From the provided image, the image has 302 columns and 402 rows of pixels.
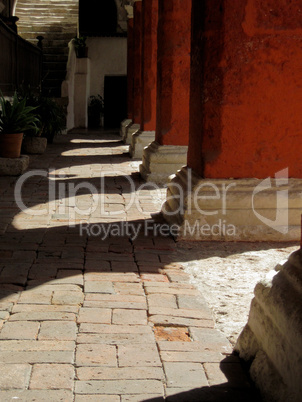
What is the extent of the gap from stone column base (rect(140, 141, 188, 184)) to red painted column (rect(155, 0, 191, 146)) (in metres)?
0.18

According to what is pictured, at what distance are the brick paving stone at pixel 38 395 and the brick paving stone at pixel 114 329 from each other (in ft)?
1.96

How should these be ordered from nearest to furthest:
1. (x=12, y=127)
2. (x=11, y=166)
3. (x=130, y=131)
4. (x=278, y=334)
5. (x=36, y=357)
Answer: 1. (x=278, y=334)
2. (x=36, y=357)
3. (x=11, y=166)
4. (x=12, y=127)
5. (x=130, y=131)

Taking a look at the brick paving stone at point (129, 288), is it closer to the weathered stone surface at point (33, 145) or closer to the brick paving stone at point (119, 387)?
the brick paving stone at point (119, 387)

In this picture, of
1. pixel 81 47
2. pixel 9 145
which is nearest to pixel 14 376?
pixel 9 145

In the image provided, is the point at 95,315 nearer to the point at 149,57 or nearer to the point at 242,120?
the point at 242,120

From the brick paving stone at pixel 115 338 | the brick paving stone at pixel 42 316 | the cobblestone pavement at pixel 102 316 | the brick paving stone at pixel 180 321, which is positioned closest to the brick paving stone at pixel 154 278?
the cobblestone pavement at pixel 102 316

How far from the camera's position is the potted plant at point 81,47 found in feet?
63.1

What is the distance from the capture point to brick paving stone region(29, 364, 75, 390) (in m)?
2.30

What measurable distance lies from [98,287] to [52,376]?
45.4 inches

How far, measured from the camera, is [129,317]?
9.99 feet

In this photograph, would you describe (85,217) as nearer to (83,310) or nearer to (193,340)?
(83,310)

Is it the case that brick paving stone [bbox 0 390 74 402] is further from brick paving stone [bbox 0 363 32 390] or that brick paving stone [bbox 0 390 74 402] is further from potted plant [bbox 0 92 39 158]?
potted plant [bbox 0 92 39 158]

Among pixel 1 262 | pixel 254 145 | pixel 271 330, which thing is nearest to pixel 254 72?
pixel 254 145

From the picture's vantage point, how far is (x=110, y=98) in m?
21.5
